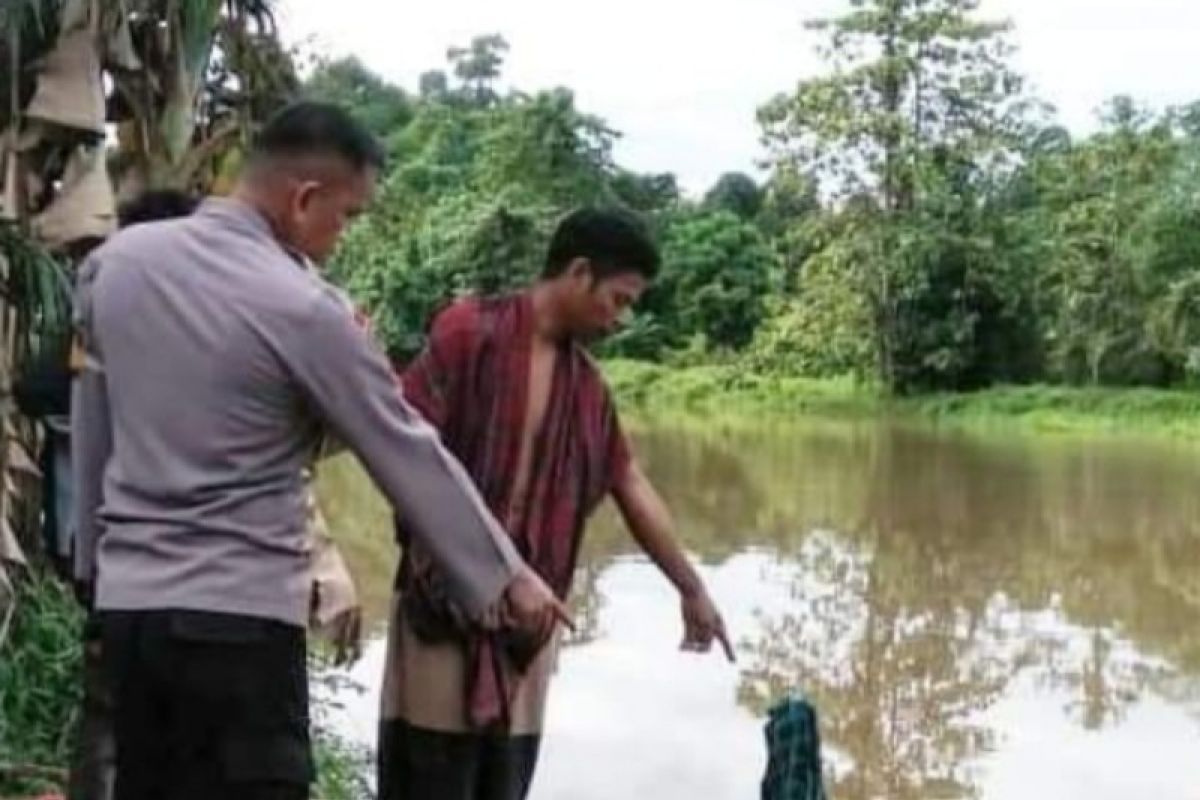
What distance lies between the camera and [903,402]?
93.3ft

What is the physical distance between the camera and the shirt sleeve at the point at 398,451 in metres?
1.94

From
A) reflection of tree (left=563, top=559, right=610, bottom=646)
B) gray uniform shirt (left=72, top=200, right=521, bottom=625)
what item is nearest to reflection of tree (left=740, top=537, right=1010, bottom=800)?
reflection of tree (left=563, top=559, right=610, bottom=646)

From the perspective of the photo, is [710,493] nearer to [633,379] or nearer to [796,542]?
[796,542]

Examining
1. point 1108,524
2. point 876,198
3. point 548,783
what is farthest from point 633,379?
point 548,783

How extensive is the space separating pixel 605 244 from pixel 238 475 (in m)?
0.83

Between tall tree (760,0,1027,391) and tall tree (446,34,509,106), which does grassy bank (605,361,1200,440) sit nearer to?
tall tree (760,0,1027,391)

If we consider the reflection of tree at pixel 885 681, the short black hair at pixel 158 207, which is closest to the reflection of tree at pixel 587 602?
the reflection of tree at pixel 885 681

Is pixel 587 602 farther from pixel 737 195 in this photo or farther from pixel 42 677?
pixel 737 195

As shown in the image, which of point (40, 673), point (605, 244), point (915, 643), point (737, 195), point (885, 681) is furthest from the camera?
point (737, 195)

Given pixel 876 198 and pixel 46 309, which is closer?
pixel 46 309

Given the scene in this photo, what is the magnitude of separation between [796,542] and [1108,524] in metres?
2.25

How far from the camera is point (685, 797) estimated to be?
220 inches

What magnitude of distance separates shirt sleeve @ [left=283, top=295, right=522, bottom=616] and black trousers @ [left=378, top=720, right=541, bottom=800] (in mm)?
756

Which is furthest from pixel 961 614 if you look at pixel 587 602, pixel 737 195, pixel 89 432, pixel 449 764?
pixel 737 195
